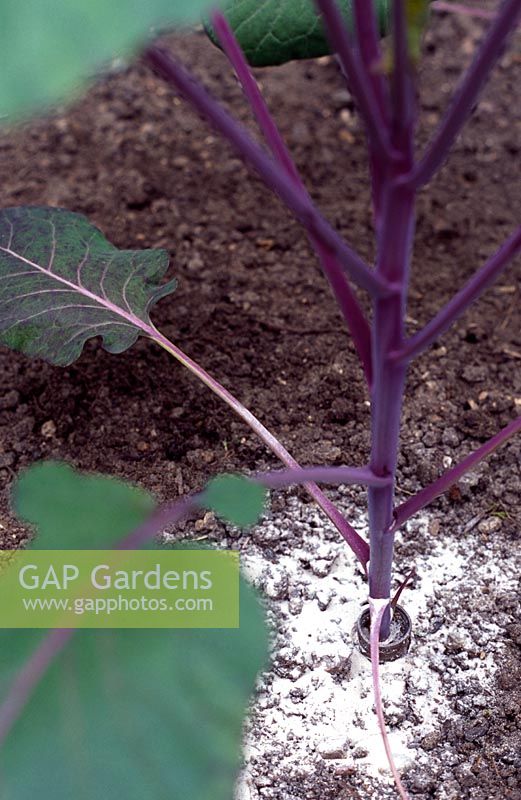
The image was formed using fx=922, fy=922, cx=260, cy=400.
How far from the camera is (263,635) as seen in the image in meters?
0.65

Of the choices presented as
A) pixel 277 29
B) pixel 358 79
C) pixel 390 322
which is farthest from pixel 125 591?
pixel 277 29

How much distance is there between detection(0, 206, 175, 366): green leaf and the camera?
1055 millimetres

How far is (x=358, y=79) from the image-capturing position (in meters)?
0.59

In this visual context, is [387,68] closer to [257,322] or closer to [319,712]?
[319,712]

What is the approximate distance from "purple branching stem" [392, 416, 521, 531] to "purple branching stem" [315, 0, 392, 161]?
0.31 m

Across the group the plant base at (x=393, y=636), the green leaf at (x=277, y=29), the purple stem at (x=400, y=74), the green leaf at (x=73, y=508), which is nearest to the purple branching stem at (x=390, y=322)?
the purple stem at (x=400, y=74)

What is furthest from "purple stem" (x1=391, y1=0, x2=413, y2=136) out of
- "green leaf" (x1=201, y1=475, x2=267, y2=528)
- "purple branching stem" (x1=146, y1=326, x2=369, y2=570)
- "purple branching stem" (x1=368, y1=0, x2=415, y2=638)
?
"purple branching stem" (x1=146, y1=326, x2=369, y2=570)

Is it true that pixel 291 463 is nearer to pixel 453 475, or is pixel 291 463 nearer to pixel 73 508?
pixel 453 475

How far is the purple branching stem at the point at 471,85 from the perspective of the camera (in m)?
0.56

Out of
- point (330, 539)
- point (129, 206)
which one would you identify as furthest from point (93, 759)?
point (129, 206)

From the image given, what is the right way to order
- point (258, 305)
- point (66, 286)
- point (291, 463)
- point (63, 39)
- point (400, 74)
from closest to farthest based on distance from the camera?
point (63, 39), point (400, 74), point (291, 463), point (66, 286), point (258, 305)

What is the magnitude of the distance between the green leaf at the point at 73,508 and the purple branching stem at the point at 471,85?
318mm

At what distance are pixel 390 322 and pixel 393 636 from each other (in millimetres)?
511

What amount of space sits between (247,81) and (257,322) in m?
0.69
